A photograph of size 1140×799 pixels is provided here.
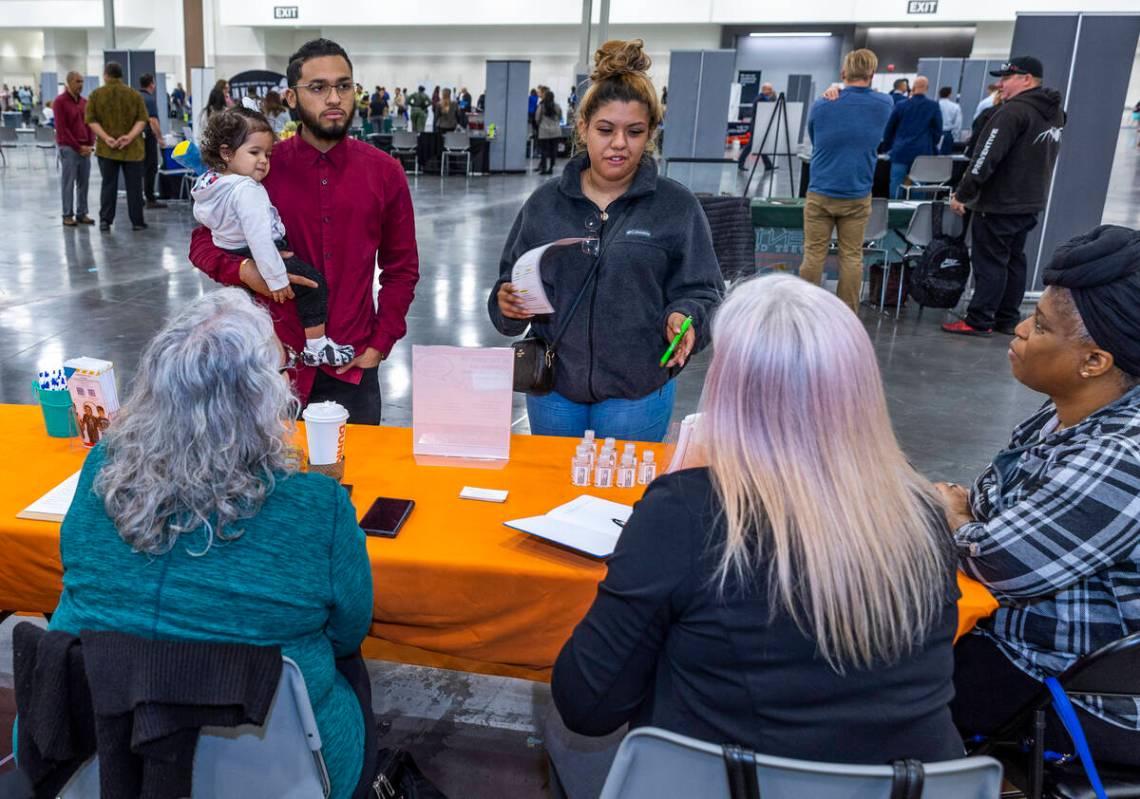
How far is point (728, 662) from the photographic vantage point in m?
1.04

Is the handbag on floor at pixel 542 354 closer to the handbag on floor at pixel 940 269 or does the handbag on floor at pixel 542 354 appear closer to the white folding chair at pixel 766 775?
the white folding chair at pixel 766 775

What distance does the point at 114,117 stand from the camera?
8414 mm

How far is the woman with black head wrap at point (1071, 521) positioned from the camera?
139 centimetres

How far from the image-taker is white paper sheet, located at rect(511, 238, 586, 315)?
6.81 feet

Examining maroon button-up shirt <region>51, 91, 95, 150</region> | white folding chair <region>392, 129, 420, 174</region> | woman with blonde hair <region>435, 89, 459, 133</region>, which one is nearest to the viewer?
maroon button-up shirt <region>51, 91, 95, 150</region>

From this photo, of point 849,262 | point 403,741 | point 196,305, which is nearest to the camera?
point 196,305

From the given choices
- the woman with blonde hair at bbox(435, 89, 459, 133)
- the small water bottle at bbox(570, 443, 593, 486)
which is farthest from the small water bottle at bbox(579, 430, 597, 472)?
the woman with blonde hair at bbox(435, 89, 459, 133)

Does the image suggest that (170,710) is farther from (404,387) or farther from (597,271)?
(404,387)

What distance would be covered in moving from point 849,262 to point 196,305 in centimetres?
544

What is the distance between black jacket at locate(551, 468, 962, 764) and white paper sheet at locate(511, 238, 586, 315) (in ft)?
3.47

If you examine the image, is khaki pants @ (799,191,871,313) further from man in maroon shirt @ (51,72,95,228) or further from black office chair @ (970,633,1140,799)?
man in maroon shirt @ (51,72,95,228)

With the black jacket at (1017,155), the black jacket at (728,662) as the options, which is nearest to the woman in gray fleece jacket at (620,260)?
the black jacket at (728,662)

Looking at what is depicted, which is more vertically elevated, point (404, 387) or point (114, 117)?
point (114, 117)

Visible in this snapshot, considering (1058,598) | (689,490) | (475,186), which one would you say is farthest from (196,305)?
(475,186)
